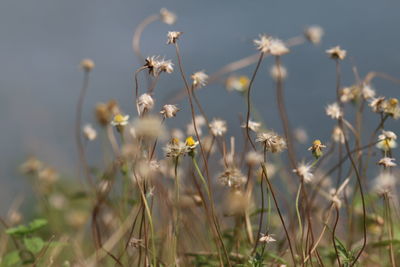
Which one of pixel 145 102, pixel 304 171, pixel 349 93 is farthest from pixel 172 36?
pixel 349 93

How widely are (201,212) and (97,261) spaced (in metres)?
0.43

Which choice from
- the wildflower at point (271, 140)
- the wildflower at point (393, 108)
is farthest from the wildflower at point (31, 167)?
the wildflower at point (393, 108)

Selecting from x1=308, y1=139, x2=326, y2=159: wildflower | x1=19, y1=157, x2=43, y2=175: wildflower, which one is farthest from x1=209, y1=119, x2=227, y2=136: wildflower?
x1=19, y1=157, x2=43, y2=175: wildflower

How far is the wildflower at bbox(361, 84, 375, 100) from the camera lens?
64.5 inches

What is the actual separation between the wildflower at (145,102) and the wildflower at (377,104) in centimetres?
63

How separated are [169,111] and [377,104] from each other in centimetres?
60

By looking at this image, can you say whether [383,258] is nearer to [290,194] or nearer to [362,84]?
[290,194]

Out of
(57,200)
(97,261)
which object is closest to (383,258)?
(97,261)

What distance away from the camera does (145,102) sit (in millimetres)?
1299

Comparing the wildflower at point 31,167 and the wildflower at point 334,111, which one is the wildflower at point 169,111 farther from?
the wildflower at point 31,167

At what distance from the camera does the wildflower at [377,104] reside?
4.92 ft

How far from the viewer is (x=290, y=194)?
2047mm

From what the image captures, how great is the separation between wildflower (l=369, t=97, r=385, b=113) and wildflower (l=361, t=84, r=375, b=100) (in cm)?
9

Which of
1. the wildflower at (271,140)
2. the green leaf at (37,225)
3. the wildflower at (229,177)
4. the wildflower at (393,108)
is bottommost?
the green leaf at (37,225)
